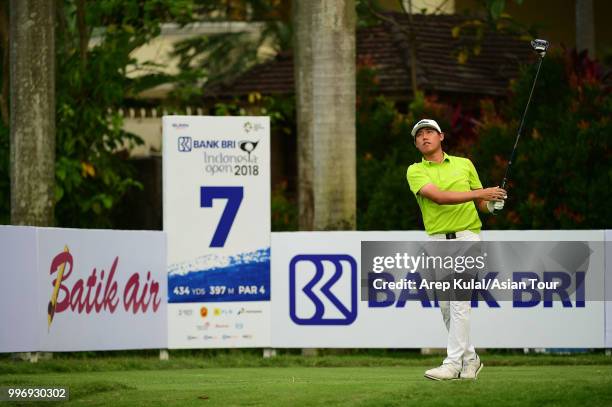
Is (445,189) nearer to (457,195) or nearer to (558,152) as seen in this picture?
(457,195)

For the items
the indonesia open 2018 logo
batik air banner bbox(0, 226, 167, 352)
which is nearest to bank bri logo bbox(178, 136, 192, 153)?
batik air banner bbox(0, 226, 167, 352)

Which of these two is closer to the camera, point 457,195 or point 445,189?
point 457,195

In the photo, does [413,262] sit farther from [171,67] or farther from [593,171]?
[171,67]

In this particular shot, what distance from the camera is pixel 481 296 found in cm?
1594

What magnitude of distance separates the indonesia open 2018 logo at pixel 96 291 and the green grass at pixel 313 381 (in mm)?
560

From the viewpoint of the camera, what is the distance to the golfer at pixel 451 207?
1127 centimetres

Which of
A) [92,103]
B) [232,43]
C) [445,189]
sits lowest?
[445,189]

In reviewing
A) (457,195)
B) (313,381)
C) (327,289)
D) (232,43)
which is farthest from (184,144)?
(232,43)

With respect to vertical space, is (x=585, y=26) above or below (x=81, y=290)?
above

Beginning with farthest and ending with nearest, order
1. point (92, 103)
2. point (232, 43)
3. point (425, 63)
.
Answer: point (232, 43)
point (425, 63)
point (92, 103)

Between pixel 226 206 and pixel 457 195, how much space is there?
17.6 feet

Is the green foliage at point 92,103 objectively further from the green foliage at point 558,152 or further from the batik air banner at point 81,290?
the green foliage at point 558,152

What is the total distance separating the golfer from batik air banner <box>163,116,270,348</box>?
4814 mm

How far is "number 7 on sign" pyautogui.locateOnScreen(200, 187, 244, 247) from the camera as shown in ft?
53.0
